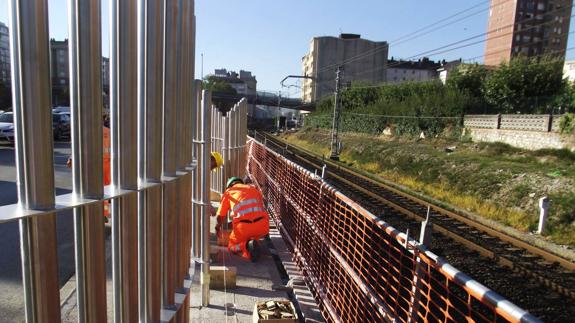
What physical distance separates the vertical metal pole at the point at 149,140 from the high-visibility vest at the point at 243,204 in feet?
10.5

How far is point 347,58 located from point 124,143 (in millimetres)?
102448

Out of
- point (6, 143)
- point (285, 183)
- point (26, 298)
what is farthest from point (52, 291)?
point (6, 143)

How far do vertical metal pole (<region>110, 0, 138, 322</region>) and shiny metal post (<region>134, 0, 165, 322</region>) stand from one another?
123 mm

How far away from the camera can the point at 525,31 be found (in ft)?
267

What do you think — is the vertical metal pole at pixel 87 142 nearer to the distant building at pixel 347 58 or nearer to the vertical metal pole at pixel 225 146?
the vertical metal pole at pixel 225 146

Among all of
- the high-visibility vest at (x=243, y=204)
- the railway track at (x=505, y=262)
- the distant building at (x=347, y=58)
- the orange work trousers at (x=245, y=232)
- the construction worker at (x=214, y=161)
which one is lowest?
the railway track at (x=505, y=262)

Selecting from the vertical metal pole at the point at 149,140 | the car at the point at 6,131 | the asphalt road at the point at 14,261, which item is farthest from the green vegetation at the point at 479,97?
the vertical metal pole at the point at 149,140

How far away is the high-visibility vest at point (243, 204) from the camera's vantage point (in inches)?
216

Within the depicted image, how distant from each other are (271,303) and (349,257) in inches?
37.2

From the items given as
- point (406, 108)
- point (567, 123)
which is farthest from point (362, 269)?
point (406, 108)

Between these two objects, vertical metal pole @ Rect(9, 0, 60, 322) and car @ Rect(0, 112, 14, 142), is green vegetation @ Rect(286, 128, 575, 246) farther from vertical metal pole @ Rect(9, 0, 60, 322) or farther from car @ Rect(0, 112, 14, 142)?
car @ Rect(0, 112, 14, 142)

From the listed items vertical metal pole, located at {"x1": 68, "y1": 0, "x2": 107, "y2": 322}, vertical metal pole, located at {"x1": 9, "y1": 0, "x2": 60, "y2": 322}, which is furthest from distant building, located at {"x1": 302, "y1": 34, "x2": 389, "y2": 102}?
vertical metal pole, located at {"x1": 9, "y1": 0, "x2": 60, "y2": 322}

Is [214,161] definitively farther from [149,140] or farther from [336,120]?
[336,120]

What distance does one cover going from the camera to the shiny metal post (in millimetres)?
2062
